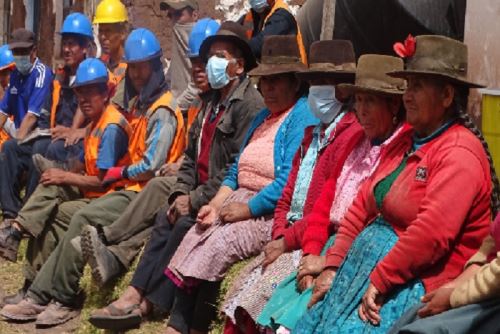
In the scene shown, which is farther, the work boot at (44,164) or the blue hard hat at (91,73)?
the work boot at (44,164)

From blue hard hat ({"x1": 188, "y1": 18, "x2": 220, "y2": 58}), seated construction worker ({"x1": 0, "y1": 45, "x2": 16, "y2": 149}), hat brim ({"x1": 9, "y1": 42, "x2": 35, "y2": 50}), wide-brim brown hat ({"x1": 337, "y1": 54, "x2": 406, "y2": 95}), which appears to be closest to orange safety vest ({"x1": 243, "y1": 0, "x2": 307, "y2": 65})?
blue hard hat ({"x1": 188, "y1": 18, "x2": 220, "y2": 58})

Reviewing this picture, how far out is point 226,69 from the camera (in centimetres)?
716

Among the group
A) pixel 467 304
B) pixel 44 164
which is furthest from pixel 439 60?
pixel 44 164

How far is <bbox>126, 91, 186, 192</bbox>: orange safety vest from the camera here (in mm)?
8203

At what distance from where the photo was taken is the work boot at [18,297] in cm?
880

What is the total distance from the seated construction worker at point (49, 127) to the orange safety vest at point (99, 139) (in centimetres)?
102

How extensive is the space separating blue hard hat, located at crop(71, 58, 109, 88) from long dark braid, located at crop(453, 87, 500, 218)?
4.57 metres

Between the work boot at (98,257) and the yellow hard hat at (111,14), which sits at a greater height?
the yellow hard hat at (111,14)

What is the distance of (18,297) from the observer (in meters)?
8.86

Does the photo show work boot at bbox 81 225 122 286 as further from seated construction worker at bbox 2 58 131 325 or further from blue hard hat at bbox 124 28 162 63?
blue hard hat at bbox 124 28 162 63

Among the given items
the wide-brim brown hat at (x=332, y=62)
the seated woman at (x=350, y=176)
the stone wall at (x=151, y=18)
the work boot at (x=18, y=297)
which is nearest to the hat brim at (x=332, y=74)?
the wide-brim brown hat at (x=332, y=62)

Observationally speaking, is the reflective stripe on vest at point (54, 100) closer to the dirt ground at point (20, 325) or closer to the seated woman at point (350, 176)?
the dirt ground at point (20, 325)

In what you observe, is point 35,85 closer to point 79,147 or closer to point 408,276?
point 79,147

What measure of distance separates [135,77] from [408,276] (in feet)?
14.4
